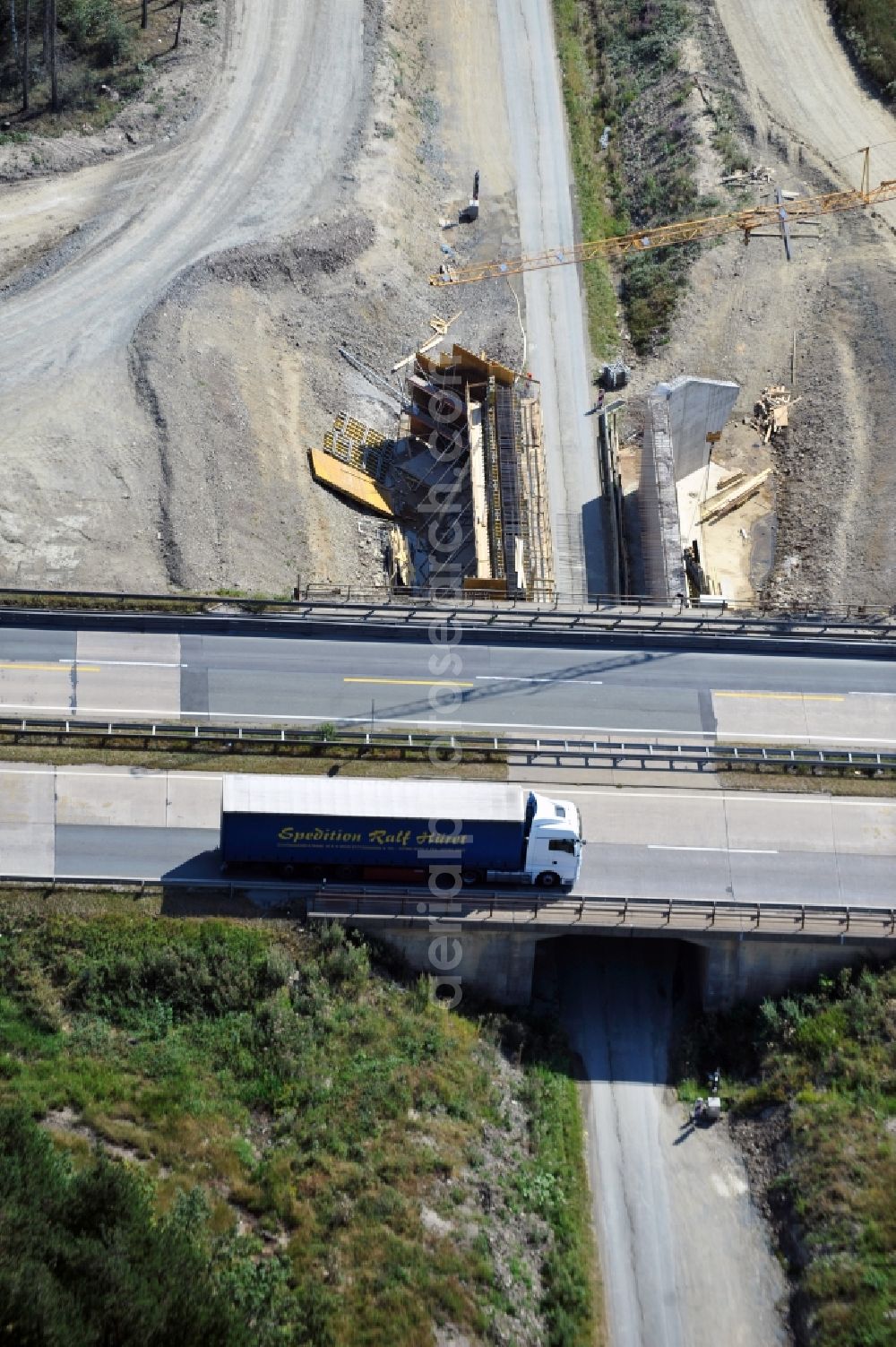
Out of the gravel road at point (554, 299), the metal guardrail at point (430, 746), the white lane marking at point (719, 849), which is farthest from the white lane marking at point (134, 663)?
the gravel road at point (554, 299)

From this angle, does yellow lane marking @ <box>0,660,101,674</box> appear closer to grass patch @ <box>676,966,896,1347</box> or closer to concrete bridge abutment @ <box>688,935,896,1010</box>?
concrete bridge abutment @ <box>688,935,896,1010</box>

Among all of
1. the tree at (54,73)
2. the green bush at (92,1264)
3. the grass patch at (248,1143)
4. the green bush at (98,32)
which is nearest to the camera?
the green bush at (92,1264)

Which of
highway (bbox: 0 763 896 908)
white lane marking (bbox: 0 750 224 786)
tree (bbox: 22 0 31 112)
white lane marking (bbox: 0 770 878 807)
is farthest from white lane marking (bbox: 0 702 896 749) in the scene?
tree (bbox: 22 0 31 112)

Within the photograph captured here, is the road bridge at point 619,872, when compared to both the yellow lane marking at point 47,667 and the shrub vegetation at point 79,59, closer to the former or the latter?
the yellow lane marking at point 47,667

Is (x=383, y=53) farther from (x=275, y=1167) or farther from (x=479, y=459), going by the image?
(x=275, y=1167)

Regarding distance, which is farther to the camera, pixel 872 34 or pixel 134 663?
pixel 872 34

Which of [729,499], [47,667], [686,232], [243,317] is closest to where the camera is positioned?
[47,667]

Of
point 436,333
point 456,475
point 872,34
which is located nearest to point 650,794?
point 456,475

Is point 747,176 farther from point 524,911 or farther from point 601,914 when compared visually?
point 524,911
